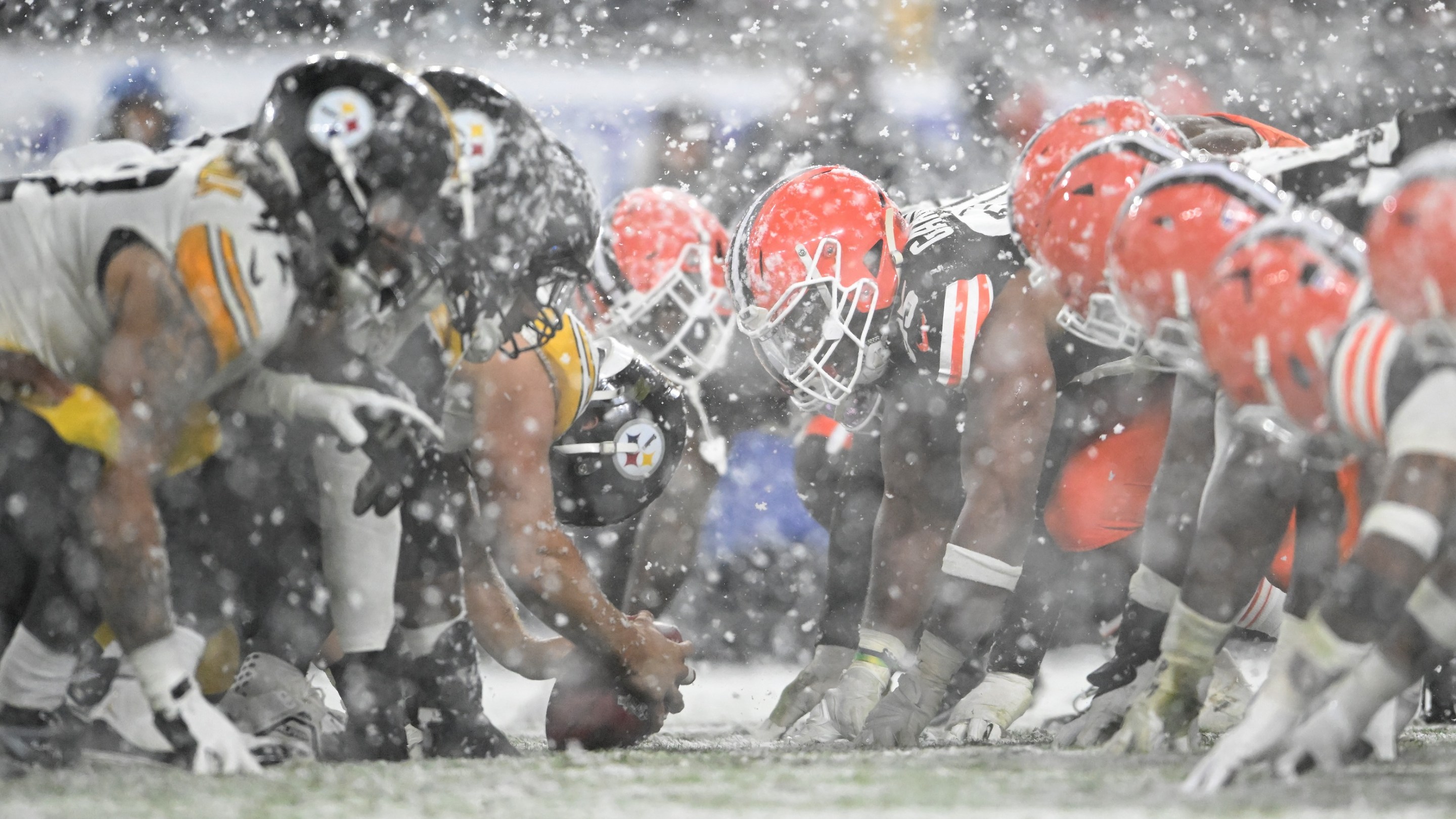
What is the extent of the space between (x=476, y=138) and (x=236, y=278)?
21.9 inches

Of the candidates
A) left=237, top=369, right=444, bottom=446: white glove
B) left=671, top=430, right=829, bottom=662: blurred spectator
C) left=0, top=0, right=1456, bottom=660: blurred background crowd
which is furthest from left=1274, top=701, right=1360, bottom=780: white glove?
left=671, top=430, right=829, bottom=662: blurred spectator

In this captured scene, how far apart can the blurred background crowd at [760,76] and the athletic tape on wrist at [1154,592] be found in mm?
1481

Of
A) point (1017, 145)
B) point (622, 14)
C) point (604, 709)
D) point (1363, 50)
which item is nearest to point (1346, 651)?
point (604, 709)

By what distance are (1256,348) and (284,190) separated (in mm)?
1219

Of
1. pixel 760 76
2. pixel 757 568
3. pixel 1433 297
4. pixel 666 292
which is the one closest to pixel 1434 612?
pixel 1433 297

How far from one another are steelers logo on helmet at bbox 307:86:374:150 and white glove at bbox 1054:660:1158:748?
1.36 m

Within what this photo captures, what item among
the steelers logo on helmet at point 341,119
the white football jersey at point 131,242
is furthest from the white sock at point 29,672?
the steelers logo on helmet at point 341,119

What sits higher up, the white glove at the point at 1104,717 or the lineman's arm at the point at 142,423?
the lineman's arm at the point at 142,423

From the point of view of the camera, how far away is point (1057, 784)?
1670 mm

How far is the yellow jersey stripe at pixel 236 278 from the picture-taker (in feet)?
6.10

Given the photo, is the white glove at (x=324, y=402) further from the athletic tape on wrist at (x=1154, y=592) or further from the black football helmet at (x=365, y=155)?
the athletic tape on wrist at (x=1154, y=592)

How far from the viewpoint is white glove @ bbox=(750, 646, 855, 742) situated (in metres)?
2.86

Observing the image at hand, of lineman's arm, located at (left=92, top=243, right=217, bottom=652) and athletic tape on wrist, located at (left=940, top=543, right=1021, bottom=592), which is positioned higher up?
lineman's arm, located at (left=92, top=243, right=217, bottom=652)

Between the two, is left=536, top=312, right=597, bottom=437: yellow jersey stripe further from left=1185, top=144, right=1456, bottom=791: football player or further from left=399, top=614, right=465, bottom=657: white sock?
left=1185, top=144, right=1456, bottom=791: football player
